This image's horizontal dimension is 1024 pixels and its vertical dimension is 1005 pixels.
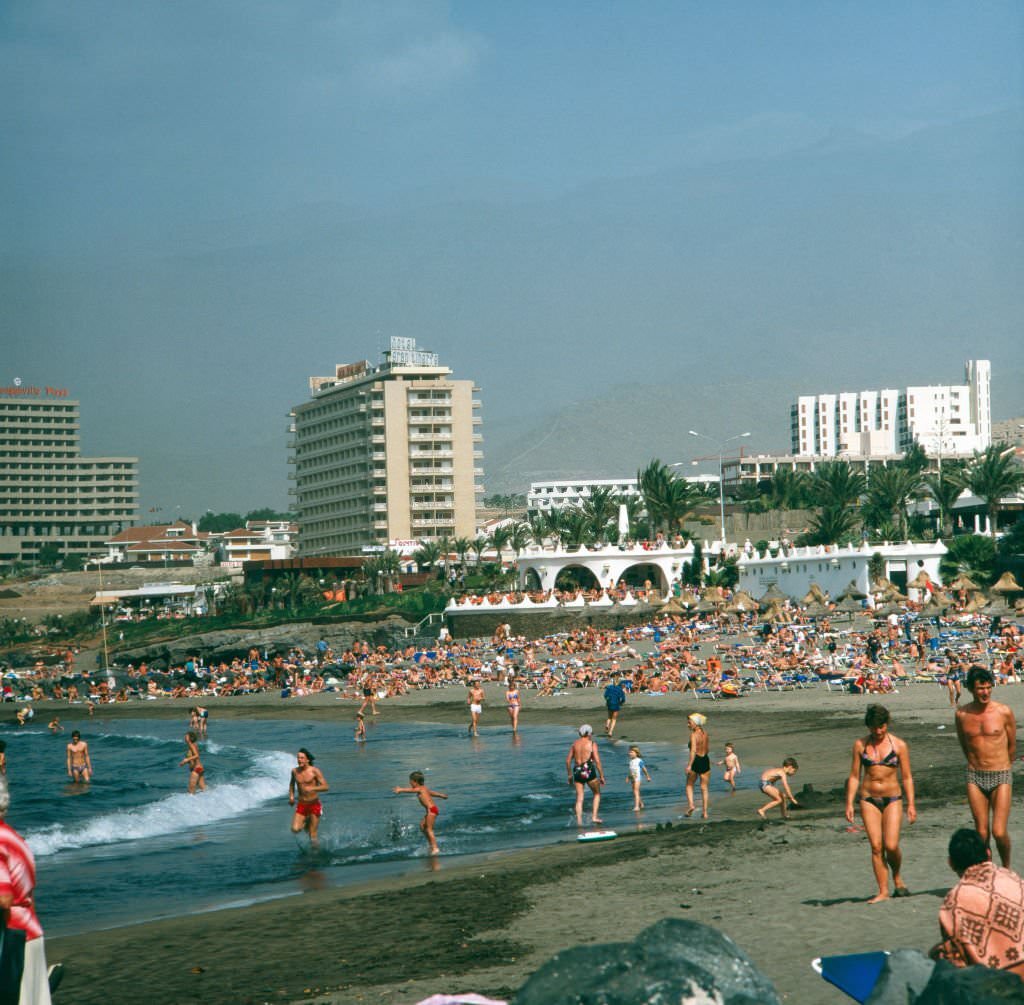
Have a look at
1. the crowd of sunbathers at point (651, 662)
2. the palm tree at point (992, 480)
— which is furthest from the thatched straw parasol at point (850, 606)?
the palm tree at point (992, 480)

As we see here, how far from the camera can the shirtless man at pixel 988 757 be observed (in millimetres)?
8289

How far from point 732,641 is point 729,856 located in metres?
34.3

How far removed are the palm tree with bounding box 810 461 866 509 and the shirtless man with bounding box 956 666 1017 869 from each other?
66966 millimetres

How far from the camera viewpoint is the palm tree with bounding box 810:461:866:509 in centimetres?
7631

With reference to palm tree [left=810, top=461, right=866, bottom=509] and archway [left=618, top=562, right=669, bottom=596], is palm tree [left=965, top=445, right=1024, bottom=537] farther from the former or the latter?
archway [left=618, top=562, right=669, bottom=596]

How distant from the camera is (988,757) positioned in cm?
830

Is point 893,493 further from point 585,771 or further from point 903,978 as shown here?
Result: point 903,978

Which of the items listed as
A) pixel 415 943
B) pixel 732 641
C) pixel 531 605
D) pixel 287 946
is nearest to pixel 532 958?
pixel 415 943

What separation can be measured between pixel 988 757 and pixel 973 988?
165 inches

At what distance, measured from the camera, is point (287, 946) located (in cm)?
960

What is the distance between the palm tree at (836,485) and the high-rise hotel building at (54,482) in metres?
125

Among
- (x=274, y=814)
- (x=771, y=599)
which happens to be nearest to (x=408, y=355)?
(x=771, y=599)

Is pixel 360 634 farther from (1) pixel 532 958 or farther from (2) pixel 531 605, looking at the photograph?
(1) pixel 532 958

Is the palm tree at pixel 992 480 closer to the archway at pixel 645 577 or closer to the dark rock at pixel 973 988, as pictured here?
the archway at pixel 645 577
